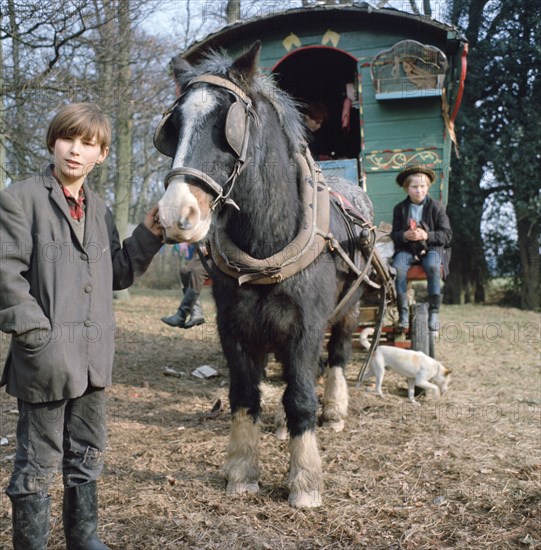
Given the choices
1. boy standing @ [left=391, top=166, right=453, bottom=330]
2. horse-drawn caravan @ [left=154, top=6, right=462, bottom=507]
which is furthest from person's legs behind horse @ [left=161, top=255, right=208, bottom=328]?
boy standing @ [left=391, top=166, right=453, bottom=330]

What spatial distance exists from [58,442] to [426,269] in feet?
13.0

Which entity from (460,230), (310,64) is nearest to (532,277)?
(460,230)

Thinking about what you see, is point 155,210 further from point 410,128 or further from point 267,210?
point 410,128

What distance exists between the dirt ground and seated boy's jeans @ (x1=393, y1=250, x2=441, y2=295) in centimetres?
101

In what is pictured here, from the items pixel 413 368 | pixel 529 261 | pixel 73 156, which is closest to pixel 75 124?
pixel 73 156

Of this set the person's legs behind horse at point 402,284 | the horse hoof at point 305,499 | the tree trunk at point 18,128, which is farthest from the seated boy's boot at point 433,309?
the tree trunk at point 18,128

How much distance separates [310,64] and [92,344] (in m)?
6.29

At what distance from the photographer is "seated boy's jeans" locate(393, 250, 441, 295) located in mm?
5078

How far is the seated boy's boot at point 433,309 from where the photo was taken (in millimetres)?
5180

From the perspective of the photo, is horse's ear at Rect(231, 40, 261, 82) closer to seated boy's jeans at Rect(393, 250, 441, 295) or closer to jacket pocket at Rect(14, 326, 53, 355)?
jacket pocket at Rect(14, 326, 53, 355)

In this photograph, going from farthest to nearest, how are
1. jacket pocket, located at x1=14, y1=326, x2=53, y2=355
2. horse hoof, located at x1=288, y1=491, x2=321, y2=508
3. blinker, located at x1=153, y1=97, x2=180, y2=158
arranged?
horse hoof, located at x1=288, y1=491, x2=321, y2=508
blinker, located at x1=153, y1=97, x2=180, y2=158
jacket pocket, located at x1=14, y1=326, x2=53, y2=355

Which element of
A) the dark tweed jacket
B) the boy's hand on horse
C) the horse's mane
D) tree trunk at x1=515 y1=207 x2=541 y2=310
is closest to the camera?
the horse's mane

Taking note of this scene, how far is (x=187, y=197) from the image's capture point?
7.00 ft

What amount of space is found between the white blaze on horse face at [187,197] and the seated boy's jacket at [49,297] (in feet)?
1.02
